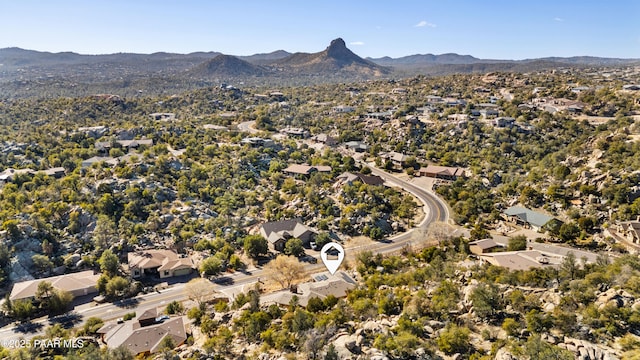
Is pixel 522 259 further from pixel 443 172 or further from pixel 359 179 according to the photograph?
pixel 443 172

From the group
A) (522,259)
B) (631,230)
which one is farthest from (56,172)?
(631,230)

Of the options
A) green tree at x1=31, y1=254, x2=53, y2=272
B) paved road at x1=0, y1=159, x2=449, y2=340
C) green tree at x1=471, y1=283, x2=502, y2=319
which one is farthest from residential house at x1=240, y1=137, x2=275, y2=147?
green tree at x1=471, y1=283, x2=502, y2=319

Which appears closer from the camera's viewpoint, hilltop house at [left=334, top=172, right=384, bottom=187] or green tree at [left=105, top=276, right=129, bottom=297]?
green tree at [left=105, top=276, right=129, bottom=297]

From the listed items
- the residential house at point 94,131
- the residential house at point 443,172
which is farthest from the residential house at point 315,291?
the residential house at point 94,131

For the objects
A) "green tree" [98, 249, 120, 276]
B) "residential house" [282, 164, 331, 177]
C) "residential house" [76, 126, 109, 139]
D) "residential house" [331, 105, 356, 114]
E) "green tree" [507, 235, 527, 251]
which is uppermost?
"residential house" [331, 105, 356, 114]

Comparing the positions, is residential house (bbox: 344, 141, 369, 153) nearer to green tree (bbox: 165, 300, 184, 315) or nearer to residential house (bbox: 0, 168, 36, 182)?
green tree (bbox: 165, 300, 184, 315)

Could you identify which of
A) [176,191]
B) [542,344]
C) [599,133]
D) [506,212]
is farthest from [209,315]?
[599,133]

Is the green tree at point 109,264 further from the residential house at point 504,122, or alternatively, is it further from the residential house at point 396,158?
the residential house at point 504,122
